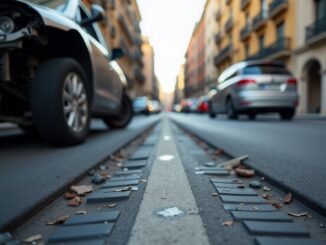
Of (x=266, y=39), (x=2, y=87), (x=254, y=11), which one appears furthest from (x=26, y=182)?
(x=254, y=11)

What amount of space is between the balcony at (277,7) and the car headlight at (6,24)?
80.3ft

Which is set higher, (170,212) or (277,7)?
(277,7)

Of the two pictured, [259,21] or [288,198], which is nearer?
[288,198]

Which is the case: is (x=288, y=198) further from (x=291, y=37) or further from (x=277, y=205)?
(x=291, y=37)

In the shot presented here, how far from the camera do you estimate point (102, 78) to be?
4934mm

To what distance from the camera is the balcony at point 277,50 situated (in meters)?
24.2

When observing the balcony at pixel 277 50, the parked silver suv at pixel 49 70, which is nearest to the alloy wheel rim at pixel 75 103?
the parked silver suv at pixel 49 70

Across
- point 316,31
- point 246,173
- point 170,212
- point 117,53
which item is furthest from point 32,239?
point 316,31

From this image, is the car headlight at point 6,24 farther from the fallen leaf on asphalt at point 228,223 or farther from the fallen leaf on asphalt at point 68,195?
the fallen leaf on asphalt at point 228,223

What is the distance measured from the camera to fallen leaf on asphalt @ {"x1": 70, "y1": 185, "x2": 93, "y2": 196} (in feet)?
6.70

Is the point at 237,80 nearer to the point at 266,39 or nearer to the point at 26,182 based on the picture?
the point at 26,182

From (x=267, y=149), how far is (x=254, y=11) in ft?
101

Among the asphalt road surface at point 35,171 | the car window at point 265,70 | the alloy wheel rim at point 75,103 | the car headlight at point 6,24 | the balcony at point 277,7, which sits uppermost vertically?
the balcony at point 277,7

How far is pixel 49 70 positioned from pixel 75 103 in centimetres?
52
